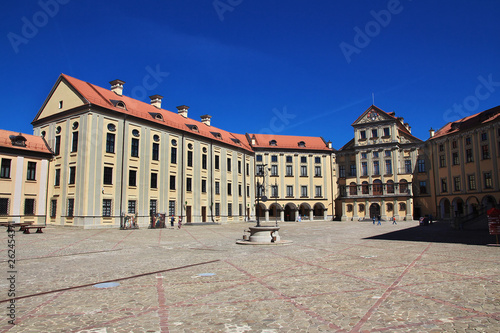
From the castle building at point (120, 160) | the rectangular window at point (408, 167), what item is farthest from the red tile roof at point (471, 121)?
the castle building at point (120, 160)

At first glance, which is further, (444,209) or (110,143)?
(444,209)

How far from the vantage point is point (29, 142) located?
123 feet

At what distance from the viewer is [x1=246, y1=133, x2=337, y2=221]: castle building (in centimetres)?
6612

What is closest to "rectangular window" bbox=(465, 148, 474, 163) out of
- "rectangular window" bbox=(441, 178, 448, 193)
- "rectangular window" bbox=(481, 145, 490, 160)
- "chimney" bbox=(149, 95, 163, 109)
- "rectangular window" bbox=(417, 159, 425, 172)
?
"rectangular window" bbox=(481, 145, 490, 160)

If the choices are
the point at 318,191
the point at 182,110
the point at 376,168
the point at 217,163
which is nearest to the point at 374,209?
the point at 376,168

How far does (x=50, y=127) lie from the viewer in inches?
1574

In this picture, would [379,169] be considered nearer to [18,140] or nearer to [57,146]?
[57,146]

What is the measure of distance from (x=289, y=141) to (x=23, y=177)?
150 ft

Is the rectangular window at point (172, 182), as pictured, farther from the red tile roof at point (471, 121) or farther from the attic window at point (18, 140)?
the red tile roof at point (471, 121)

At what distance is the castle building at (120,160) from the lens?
36.2 metres

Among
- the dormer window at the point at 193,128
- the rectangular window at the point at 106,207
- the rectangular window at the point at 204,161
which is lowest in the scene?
the rectangular window at the point at 106,207

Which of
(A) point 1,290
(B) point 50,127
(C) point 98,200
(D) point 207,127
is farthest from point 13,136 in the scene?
(A) point 1,290

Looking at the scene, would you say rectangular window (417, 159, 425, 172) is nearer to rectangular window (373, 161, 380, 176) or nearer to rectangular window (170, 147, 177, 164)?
rectangular window (373, 161, 380, 176)

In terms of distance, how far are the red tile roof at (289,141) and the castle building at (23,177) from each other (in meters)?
36.0
